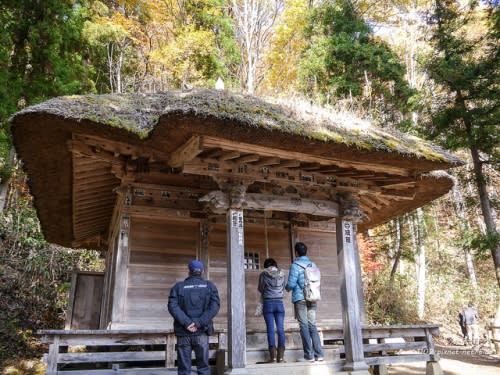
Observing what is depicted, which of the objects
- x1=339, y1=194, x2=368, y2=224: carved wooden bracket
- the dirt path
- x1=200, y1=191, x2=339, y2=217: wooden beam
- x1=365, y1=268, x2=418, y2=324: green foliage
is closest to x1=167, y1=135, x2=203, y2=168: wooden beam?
x1=200, y1=191, x2=339, y2=217: wooden beam

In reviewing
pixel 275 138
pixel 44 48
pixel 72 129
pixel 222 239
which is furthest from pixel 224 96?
pixel 44 48

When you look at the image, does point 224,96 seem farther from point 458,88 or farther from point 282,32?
point 282,32

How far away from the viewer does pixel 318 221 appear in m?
8.91

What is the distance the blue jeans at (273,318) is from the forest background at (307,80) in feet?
9.77

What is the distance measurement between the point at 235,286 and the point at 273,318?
0.87 meters

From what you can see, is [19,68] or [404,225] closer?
[19,68]

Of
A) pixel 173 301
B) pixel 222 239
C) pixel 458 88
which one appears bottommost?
pixel 173 301

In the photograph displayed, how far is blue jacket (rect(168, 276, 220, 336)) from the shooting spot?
15.8ft

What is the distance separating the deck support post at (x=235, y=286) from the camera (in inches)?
211

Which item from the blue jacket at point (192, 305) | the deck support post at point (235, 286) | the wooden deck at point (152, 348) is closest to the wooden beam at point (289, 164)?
the deck support post at point (235, 286)

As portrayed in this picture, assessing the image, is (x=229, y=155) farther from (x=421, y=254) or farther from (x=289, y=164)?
(x=421, y=254)

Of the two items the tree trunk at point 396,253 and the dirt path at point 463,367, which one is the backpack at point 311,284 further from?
the tree trunk at point 396,253

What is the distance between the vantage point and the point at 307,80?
19.6m

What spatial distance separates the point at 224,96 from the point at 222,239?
3.14m
